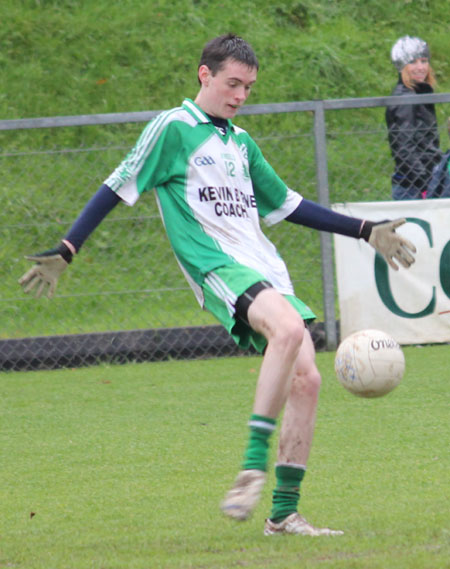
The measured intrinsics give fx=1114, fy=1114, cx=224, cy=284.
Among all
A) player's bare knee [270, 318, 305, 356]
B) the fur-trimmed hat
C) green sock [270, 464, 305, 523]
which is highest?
the fur-trimmed hat

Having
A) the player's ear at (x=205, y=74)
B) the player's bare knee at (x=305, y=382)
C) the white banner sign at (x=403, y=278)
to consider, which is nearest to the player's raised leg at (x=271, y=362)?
the player's bare knee at (x=305, y=382)

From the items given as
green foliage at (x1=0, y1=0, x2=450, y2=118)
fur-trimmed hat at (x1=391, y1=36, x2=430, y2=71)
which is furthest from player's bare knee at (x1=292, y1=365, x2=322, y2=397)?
green foliage at (x1=0, y1=0, x2=450, y2=118)

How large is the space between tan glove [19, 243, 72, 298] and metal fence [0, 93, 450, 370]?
14.5 feet

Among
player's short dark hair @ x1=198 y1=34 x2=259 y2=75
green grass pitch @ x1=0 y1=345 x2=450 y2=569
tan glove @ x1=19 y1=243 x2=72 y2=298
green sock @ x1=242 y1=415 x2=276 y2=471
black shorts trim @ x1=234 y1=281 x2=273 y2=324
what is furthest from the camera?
player's short dark hair @ x1=198 y1=34 x2=259 y2=75

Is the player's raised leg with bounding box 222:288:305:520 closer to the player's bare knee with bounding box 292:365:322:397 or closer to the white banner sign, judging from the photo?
the player's bare knee with bounding box 292:365:322:397

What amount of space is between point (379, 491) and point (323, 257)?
435 centimetres

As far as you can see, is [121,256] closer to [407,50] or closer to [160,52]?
[407,50]

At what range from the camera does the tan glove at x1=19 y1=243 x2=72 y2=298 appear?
4180 millimetres

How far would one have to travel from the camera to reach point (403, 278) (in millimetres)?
8703

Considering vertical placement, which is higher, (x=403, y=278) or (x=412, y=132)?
(x=412, y=132)

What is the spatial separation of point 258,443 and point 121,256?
6211 millimetres

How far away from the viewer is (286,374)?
13.0 ft

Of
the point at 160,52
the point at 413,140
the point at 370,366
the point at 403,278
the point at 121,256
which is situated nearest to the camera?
the point at 370,366

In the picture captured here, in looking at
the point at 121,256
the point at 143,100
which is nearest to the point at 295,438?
the point at 121,256
